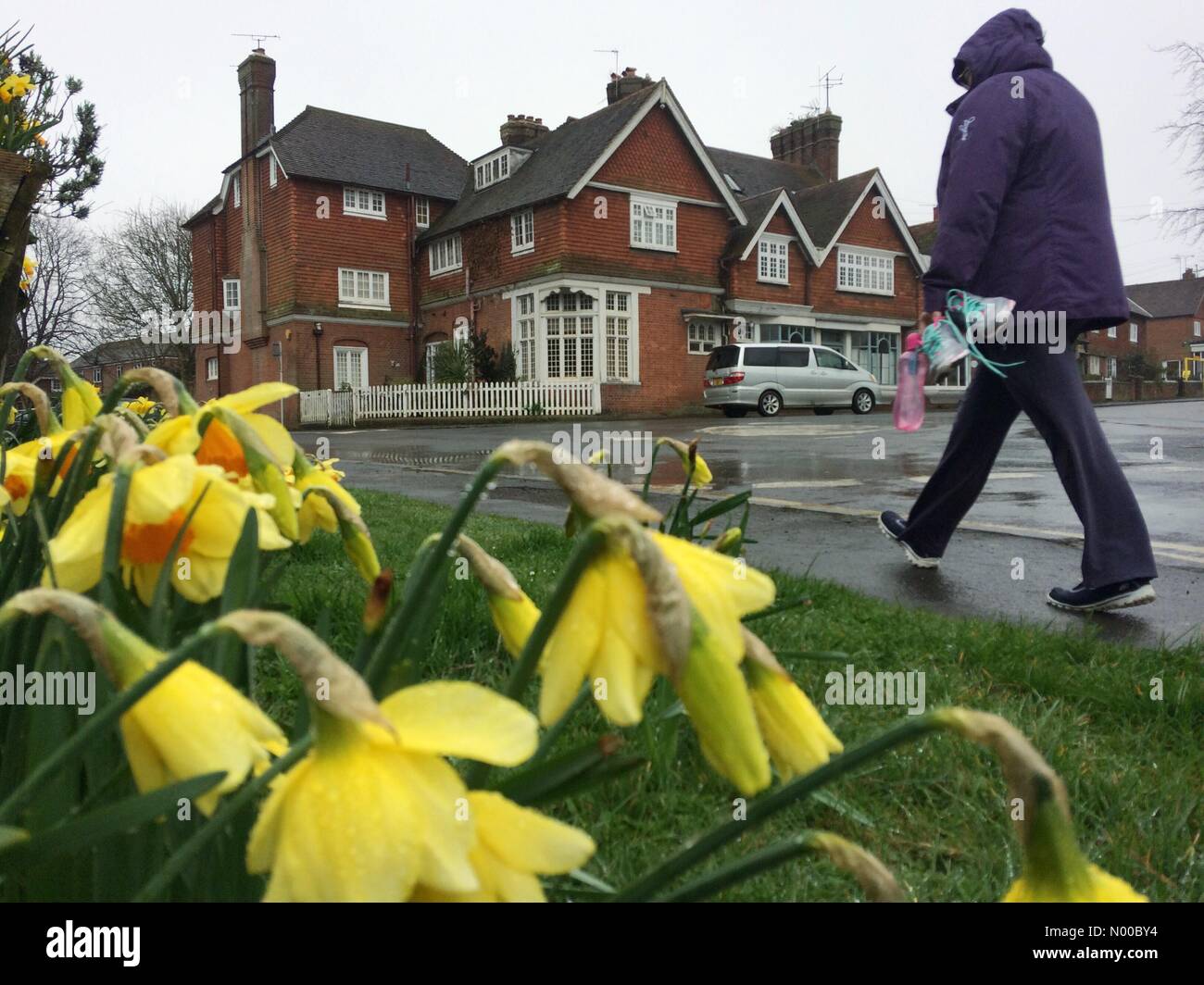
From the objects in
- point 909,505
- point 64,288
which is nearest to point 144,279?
point 64,288

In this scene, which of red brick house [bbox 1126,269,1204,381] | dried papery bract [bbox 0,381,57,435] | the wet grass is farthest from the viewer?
red brick house [bbox 1126,269,1204,381]

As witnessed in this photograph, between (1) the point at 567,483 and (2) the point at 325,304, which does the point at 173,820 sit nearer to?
(1) the point at 567,483

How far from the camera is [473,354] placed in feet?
81.6

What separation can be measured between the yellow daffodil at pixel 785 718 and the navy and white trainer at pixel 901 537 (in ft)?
11.6

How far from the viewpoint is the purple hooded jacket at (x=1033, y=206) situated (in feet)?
10.6

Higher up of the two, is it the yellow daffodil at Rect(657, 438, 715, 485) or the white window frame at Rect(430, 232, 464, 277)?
the white window frame at Rect(430, 232, 464, 277)

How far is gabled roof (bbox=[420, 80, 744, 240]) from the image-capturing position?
83.9ft

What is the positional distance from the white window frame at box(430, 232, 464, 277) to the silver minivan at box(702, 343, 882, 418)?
864cm

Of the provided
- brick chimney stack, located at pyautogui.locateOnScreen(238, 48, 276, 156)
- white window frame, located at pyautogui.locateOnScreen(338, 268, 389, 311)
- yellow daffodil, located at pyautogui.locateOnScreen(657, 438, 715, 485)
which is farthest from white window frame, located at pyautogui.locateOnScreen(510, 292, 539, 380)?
yellow daffodil, located at pyautogui.locateOnScreen(657, 438, 715, 485)

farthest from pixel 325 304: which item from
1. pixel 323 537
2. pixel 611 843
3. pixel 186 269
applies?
pixel 611 843

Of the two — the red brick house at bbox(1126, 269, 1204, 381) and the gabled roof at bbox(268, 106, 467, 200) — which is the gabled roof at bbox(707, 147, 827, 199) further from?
the red brick house at bbox(1126, 269, 1204, 381)

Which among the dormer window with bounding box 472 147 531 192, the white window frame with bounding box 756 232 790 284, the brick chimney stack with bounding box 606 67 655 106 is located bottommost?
the white window frame with bounding box 756 232 790 284

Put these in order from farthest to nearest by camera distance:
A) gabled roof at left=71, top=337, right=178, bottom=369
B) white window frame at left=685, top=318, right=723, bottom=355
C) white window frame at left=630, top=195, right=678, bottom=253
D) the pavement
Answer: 1. gabled roof at left=71, top=337, right=178, bottom=369
2. white window frame at left=685, top=318, right=723, bottom=355
3. white window frame at left=630, top=195, right=678, bottom=253
4. the pavement

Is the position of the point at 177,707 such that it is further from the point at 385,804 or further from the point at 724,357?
the point at 724,357
